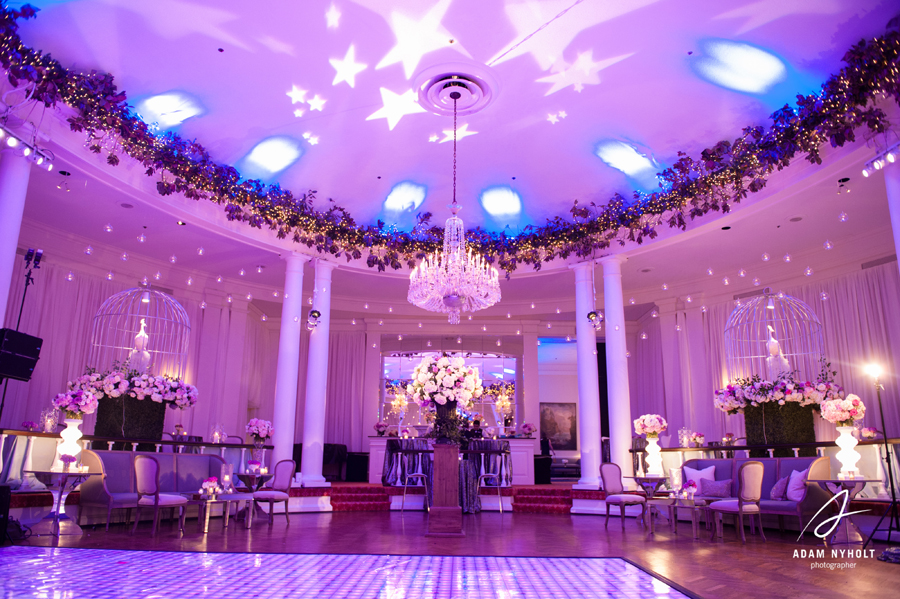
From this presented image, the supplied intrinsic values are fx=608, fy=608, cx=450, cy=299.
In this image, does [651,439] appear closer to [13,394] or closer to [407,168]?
[407,168]

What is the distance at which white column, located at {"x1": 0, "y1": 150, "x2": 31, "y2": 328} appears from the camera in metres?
6.06

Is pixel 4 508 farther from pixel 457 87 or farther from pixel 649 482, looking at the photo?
pixel 649 482

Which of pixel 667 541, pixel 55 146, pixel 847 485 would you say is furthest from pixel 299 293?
pixel 847 485

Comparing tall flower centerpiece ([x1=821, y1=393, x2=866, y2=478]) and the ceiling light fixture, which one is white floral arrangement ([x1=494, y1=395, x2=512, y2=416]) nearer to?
tall flower centerpiece ([x1=821, y1=393, x2=866, y2=478])

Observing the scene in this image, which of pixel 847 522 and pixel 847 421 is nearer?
pixel 847 522

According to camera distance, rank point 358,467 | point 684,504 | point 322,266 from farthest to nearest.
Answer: point 358,467 < point 322,266 < point 684,504

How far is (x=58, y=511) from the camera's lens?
19.0 feet

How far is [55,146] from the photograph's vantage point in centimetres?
681

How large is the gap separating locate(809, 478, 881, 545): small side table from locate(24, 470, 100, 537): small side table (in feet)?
23.5

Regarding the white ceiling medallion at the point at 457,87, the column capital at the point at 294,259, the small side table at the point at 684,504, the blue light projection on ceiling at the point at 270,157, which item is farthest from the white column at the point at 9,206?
the small side table at the point at 684,504

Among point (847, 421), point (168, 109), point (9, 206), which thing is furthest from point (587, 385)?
point (9, 206)

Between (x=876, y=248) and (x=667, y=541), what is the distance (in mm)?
6182

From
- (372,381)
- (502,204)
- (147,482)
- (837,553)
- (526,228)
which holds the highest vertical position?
(502,204)

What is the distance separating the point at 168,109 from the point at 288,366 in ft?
13.6
